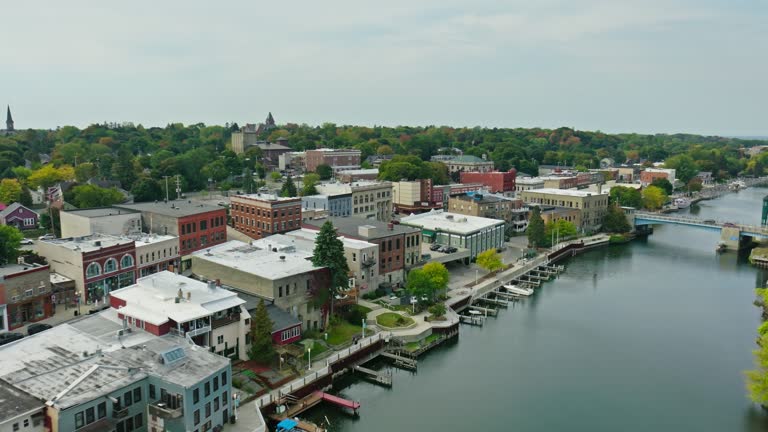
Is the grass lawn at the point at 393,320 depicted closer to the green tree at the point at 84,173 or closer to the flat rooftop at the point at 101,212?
the flat rooftop at the point at 101,212

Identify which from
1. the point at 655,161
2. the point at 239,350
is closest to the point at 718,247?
the point at 239,350

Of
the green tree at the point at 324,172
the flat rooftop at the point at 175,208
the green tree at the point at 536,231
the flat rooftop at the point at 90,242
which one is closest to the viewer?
the flat rooftop at the point at 90,242

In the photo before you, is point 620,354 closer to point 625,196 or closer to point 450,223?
point 450,223

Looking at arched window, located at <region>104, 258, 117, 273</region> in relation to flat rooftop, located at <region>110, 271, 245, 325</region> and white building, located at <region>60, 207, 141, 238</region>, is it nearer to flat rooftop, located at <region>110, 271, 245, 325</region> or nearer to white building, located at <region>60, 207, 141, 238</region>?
white building, located at <region>60, 207, 141, 238</region>

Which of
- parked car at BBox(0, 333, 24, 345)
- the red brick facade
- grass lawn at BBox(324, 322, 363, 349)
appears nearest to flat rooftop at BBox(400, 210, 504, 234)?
the red brick facade

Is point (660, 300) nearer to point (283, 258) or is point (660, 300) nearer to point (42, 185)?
point (283, 258)

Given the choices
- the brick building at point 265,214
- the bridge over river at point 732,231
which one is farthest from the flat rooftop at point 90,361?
the bridge over river at point 732,231

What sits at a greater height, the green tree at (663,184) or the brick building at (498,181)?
the brick building at (498,181)
